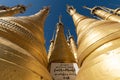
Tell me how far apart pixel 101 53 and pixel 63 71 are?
1.62m

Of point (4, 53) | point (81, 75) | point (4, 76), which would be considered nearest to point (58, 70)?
point (81, 75)

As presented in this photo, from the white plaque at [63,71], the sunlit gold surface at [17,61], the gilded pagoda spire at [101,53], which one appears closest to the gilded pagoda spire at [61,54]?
the white plaque at [63,71]

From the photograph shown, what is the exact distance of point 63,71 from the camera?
4.41m

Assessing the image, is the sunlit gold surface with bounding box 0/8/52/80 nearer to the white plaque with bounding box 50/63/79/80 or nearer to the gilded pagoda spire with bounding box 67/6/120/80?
the gilded pagoda spire with bounding box 67/6/120/80

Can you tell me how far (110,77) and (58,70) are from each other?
224 centimetres

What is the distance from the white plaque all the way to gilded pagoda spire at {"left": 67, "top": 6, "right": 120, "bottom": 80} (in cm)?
88

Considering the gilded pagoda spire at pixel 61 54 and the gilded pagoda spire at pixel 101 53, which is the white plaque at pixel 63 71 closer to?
the gilded pagoda spire at pixel 61 54

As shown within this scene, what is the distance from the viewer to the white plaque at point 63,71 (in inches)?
168

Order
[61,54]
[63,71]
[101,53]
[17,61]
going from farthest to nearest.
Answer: [61,54] < [63,71] < [101,53] < [17,61]

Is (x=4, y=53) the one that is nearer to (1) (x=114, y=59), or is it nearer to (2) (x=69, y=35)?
(1) (x=114, y=59)

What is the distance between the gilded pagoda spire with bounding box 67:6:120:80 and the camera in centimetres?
245

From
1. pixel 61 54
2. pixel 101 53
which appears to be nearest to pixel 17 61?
pixel 101 53

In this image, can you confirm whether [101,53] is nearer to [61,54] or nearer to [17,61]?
[17,61]

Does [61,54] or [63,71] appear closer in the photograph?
[63,71]
